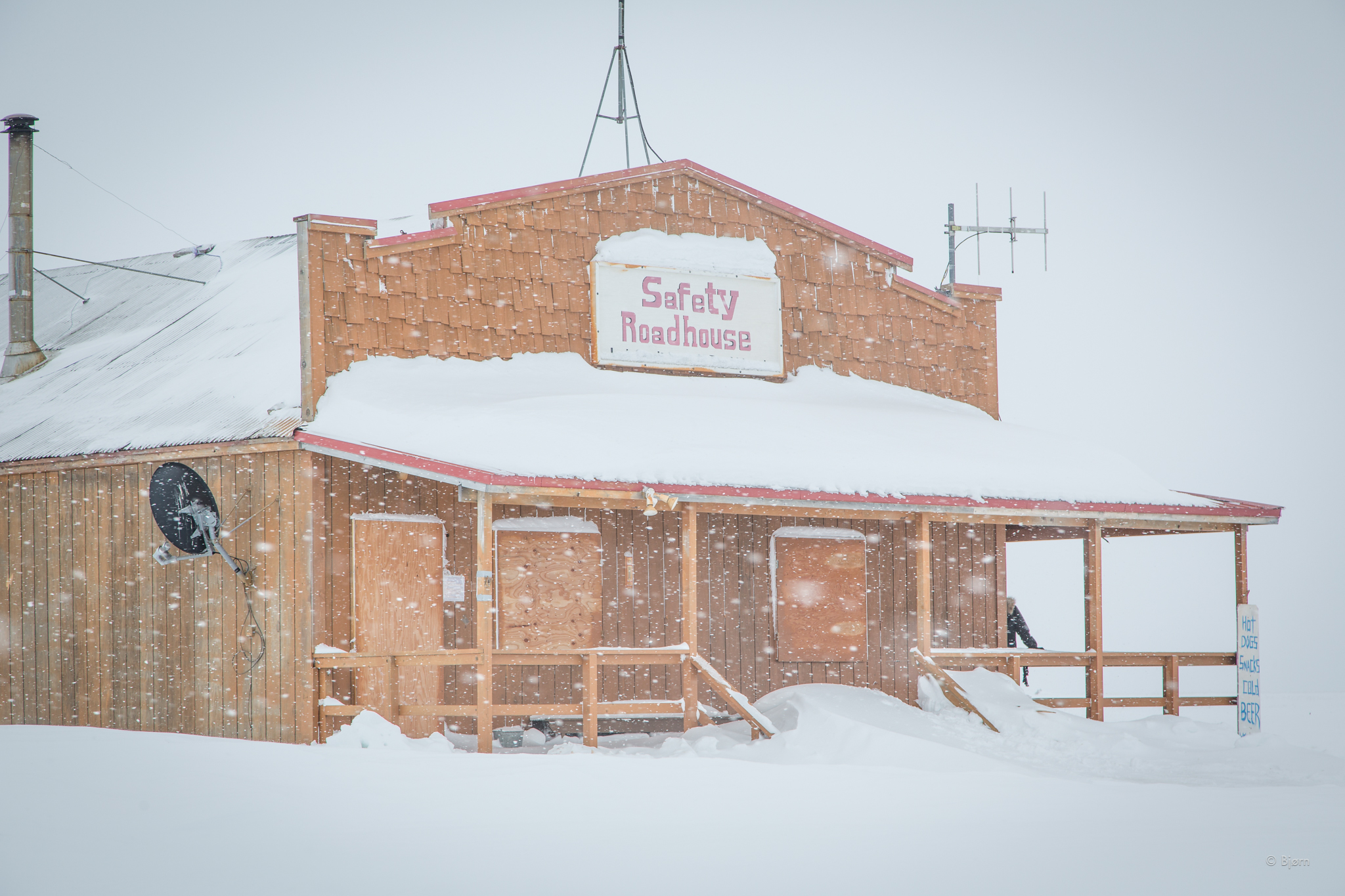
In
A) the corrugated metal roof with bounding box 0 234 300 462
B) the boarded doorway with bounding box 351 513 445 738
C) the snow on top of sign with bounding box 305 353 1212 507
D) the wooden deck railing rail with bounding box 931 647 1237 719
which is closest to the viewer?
the snow on top of sign with bounding box 305 353 1212 507

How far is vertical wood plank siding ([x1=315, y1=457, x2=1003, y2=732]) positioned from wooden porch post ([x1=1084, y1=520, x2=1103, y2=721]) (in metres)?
2.22

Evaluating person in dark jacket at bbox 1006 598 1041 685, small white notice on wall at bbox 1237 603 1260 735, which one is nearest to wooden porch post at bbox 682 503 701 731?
small white notice on wall at bbox 1237 603 1260 735

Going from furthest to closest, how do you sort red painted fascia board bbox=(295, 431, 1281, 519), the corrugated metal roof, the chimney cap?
the chimney cap
the corrugated metal roof
red painted fascia board bbox=(295, 431, 1281, 519)

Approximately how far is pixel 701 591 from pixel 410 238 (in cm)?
501

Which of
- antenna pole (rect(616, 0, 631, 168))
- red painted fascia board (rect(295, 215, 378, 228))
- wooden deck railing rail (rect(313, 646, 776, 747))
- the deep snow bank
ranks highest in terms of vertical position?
antenna pole (rect(616, 0, 631, 168))

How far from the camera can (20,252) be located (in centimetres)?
1919

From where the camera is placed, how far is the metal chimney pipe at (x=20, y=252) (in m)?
18.3

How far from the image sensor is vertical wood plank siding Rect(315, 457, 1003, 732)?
13008 millimetres

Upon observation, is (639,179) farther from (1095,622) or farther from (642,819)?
(642,819)

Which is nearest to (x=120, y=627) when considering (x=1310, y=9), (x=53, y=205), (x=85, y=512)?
(x=85, y=512)

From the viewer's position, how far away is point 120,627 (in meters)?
13.9

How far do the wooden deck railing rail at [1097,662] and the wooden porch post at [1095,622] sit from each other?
14 mm

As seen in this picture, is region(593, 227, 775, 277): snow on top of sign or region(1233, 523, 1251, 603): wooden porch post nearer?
region(1233, 523, 1251, 603): wooden porch post

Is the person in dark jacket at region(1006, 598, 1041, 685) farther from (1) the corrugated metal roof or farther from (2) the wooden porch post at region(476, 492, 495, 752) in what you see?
(1) the corrugated metal roof
